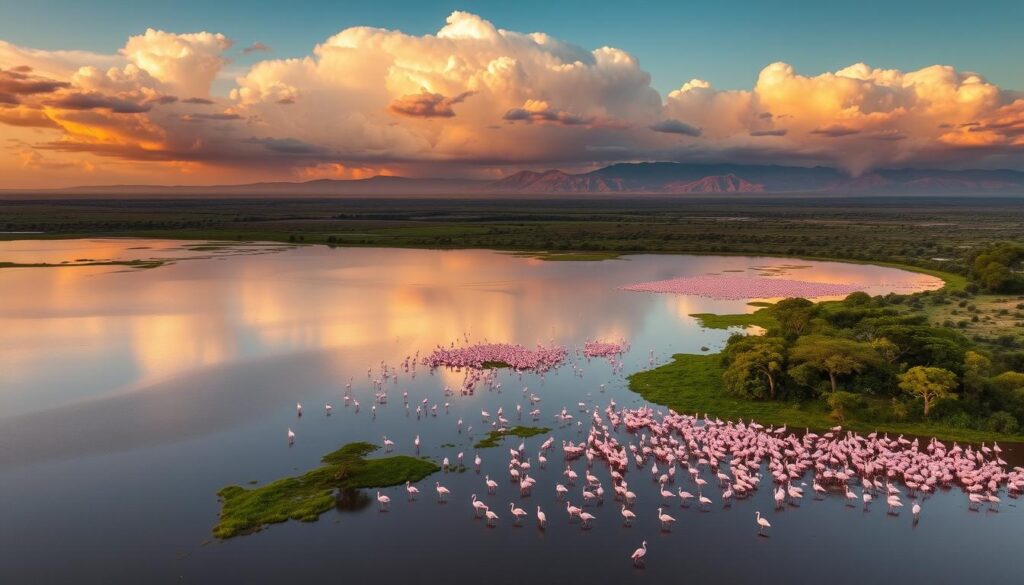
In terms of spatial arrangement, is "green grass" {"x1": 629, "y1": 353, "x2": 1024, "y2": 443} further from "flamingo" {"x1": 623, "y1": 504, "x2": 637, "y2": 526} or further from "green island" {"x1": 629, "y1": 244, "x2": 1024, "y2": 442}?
"flamingo" {"x1": 623, "y1": 504, "x2": 637, "y2": 526}

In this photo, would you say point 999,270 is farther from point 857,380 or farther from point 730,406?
point 730,406

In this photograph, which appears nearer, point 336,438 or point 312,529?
point 312,529

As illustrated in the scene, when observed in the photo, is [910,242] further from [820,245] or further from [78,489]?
[78,489]

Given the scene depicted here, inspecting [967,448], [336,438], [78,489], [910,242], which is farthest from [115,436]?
[910,242]

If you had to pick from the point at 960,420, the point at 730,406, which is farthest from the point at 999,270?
the point at 730,406

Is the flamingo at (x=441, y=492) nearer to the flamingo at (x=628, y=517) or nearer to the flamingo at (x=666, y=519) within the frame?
the flamingo at (x=628, y=517)

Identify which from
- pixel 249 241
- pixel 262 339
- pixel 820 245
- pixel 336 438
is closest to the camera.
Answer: pixel 336 438
